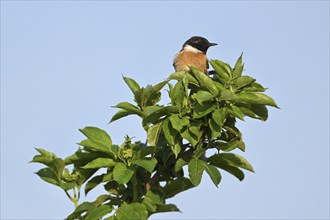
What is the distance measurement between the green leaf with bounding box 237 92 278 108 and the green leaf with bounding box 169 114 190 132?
314 mm

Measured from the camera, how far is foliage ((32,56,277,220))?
9.98ft

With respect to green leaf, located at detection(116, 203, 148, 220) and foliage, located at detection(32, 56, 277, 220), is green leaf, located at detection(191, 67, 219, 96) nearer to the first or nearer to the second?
foliage, located at detection(32, 56, 277, 220)

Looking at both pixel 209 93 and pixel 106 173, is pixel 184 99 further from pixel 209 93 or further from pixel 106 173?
pixel 106 173

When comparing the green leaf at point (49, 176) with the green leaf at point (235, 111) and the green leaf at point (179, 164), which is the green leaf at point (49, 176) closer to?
the green leaf at point (179, 164)

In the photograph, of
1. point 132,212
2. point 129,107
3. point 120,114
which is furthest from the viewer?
point 120,114

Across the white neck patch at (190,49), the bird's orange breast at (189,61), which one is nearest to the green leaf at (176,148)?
the bird's orange breast at (189,61)

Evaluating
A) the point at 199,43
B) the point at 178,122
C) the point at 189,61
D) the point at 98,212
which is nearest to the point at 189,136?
the point at 178,122

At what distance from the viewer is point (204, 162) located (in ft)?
10.2

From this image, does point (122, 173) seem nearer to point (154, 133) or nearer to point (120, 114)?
point (154, 133)

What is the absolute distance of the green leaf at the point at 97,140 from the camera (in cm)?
318

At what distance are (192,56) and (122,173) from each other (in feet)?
13.2

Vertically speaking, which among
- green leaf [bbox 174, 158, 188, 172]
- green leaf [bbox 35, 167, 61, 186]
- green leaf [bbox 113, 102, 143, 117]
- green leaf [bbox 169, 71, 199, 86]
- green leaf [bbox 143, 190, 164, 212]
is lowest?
green leaf [bbox 143, 190, 164, 212]

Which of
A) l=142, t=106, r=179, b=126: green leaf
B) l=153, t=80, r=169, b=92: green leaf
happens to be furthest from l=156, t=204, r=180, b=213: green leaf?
l=153, t=80, r=169, b=92: green leaf

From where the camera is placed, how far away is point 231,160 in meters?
3.34
